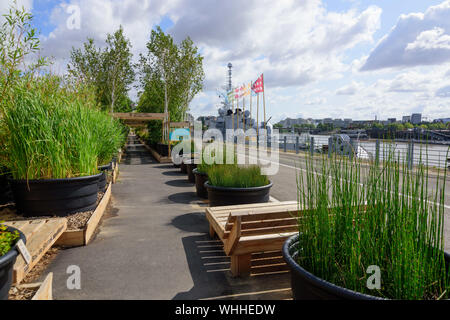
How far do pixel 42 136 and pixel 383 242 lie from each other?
3.96 metres

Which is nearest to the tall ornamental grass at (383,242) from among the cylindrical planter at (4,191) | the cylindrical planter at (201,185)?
the cylindrical planter at (201,185)

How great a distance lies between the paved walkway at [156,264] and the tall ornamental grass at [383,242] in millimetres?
735

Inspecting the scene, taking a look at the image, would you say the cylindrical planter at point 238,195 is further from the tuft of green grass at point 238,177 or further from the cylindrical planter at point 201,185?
the cylindrical planter at point 201,185

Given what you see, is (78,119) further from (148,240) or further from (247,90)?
(247,90)

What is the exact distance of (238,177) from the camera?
4.68m

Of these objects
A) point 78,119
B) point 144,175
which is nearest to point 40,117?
point 78,119

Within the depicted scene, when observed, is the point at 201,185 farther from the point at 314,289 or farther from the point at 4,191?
the point at 314,289

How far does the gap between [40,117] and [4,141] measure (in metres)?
0.78

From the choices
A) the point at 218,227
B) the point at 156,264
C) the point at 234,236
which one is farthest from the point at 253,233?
the point at 156,264

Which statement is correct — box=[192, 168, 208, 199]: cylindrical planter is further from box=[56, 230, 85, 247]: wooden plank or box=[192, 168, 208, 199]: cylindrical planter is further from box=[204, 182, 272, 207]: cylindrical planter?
box=[56, 230, 85, 247]: wooden plank

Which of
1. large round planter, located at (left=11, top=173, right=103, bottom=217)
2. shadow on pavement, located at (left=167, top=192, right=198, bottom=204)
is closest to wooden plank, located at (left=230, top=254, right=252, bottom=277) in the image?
large round planter, located at (left=11, top=173, right=103, bottom=217)

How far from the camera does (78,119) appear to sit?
4141 millimetres
